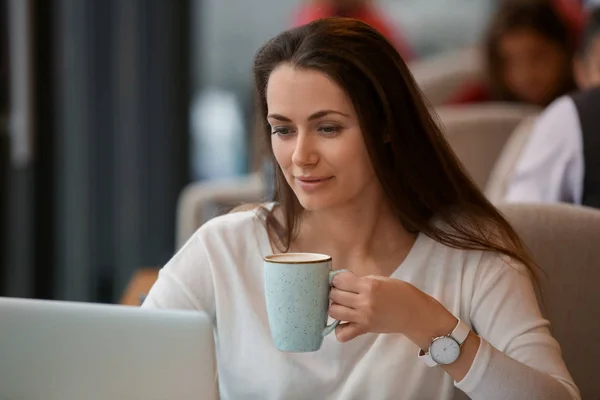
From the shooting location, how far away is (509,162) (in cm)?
238

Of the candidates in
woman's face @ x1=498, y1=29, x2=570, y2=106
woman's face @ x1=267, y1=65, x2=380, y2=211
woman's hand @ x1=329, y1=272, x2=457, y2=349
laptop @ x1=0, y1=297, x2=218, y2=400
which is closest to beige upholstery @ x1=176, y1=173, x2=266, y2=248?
woman's face @ x1=498, y1=29, x2=570, y2=106

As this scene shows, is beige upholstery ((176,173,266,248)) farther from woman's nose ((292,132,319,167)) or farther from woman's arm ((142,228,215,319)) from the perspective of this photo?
woman's nose ((292,132,319,167))

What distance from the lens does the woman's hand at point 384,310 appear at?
1.09m

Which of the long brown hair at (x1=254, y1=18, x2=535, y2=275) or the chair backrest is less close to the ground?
the long brown hair at (x1=254, y1=18, x2=535, y2=275)

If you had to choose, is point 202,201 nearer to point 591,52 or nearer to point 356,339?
point 591,52

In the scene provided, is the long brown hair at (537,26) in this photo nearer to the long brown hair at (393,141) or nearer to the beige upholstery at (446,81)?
the beige upholstery at (446,81)

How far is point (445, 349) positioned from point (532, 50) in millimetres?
2147

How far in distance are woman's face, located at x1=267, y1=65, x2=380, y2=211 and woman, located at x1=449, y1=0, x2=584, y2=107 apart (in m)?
1.97

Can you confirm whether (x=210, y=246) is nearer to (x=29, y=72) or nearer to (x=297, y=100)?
(x=297, y=100)

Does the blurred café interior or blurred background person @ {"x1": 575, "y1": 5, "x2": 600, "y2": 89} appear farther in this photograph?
the blurred café interior

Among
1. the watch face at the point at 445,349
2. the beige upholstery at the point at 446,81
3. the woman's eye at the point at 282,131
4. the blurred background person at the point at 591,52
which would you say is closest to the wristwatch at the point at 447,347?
the watch face at the point at 445,349

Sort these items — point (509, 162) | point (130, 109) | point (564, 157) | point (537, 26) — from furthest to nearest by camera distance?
point (130, 109) → point (537, 26) → point (509, 162) → point (564, 157)

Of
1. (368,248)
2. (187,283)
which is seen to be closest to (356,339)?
(368,248)

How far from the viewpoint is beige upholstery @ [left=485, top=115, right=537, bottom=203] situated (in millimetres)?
2359
